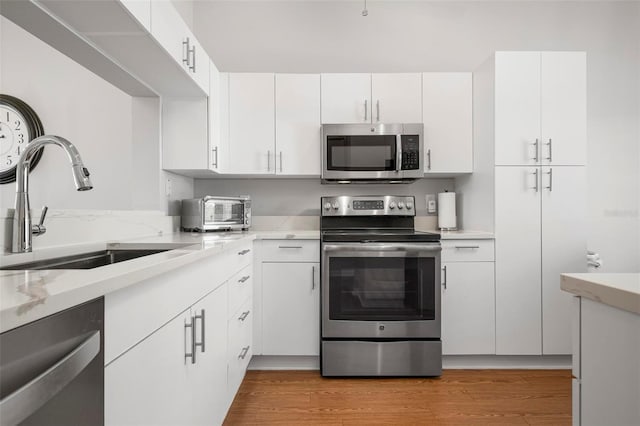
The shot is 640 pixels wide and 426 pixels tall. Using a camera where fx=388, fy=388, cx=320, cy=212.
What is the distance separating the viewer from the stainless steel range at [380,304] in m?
2.38

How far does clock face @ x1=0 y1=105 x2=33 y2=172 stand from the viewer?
56.8 inches

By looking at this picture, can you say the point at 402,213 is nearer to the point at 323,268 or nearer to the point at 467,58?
the point at 323,268

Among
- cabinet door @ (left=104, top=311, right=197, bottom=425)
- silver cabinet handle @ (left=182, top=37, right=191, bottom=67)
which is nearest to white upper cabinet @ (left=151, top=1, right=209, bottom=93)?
silver cabinet handle @ (left=182, top=37, right=191, bottom=67)

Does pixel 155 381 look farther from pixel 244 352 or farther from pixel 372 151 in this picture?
pixel 372 151

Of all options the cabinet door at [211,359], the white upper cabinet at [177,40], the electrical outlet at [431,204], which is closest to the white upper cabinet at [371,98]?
the electrical outlet at [431,204]

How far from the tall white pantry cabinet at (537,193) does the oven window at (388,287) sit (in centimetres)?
48

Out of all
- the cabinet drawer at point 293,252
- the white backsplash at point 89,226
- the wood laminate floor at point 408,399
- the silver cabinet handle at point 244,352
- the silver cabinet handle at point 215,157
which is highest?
the silver cabinet handle at point 215,157

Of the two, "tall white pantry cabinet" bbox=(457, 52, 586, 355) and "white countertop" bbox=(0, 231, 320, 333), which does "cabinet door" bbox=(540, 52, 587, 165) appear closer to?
"tall white pantry cabinet" bbox=(457, 52, 586, 355)

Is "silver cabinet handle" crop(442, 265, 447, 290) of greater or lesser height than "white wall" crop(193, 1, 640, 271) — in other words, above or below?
below

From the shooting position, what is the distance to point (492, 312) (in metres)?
2.48

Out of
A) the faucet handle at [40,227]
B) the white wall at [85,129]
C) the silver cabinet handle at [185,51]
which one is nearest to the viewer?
the faucet handle at [40,227]

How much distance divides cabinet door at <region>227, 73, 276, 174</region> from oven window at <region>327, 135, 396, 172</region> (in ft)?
1.44

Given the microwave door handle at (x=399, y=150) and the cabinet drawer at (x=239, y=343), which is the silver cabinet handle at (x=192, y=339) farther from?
the microwave door handle at (x=399, y=150)

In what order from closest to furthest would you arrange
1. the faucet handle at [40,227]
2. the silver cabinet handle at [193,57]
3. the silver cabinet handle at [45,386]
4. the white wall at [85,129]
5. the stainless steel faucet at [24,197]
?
the silver cabinet handle at [45,386], the stainless steel faucet at [24,197], the faucet handle at [40,227], the white wall at [85,129], the silver cabinet handle at [193,57]
